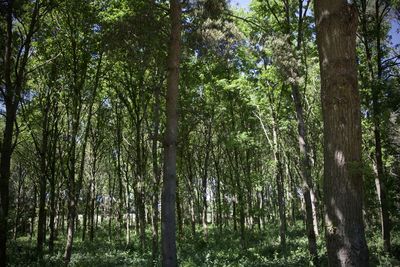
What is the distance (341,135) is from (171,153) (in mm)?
5075

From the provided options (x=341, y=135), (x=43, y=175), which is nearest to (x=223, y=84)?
(x=43, y=175)

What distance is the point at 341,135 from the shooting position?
14.4ft

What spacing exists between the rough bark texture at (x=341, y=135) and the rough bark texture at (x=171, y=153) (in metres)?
4.83

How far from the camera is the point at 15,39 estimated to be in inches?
505

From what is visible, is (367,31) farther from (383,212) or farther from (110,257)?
(110,257)

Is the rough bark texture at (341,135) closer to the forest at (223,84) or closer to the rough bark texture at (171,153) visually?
the forest at (223,84)

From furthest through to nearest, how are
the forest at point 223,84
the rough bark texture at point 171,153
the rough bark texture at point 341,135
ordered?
the rough bark texture at point 171,153 → the forest at point 223,84 → the rough bark texture at point 341,135

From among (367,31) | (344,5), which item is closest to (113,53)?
(344,5)

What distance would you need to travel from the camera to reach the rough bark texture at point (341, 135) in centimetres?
420

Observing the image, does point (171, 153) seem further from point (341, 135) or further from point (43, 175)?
point (43, 175)

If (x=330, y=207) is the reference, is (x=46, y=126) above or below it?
above

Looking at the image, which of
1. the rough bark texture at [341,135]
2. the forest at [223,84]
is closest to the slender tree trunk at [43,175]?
the forest at [223,84]

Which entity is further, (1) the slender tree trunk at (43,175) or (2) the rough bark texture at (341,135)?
(1) the slender tree trunk at (43,175)

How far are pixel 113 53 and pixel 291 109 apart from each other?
13.3m
